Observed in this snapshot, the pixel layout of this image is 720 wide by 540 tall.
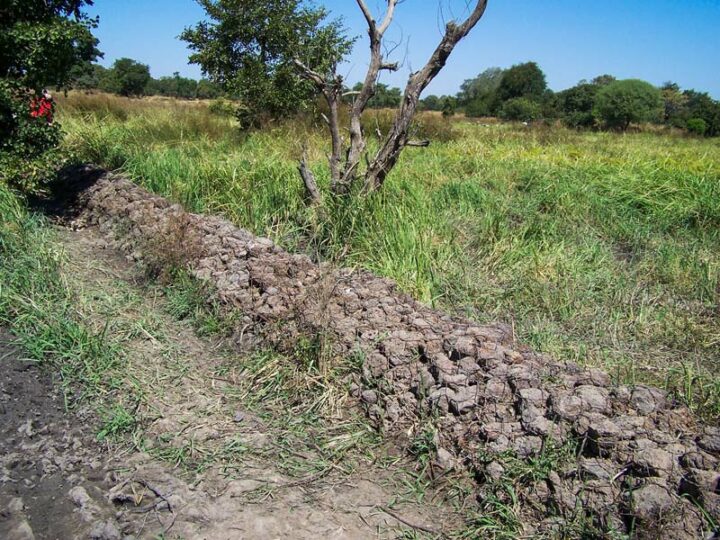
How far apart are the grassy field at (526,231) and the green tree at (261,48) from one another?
331cm

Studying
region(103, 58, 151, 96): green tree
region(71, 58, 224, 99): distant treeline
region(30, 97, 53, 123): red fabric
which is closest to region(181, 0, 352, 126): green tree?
region(30, 97, 53, 123): red fabric

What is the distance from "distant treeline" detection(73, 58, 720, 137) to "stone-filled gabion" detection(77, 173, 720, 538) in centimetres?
225

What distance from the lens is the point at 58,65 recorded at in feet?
17.4

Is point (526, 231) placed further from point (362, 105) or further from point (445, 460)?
point (445, 460)

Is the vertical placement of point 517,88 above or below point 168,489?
above

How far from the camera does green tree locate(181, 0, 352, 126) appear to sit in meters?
11.0

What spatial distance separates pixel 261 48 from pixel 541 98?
3808cm

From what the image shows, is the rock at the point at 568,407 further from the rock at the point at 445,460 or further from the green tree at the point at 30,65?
the green tree at the point at 30,65

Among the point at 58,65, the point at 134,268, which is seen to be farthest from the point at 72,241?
the point at 58,65

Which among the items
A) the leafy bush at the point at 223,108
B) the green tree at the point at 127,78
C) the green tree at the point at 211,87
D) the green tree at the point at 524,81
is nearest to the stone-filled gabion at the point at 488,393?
the leafy bush at the point at 223,108

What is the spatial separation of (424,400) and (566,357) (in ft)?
3.02

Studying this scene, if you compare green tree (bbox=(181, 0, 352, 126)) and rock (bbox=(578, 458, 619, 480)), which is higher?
green tree (bbox=(181, 0, 352, 126))

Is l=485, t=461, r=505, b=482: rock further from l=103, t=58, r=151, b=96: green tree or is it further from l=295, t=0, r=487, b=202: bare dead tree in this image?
l=103, t=58, r=151, b=96: green tree

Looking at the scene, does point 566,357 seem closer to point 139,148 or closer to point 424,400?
point 424,400
